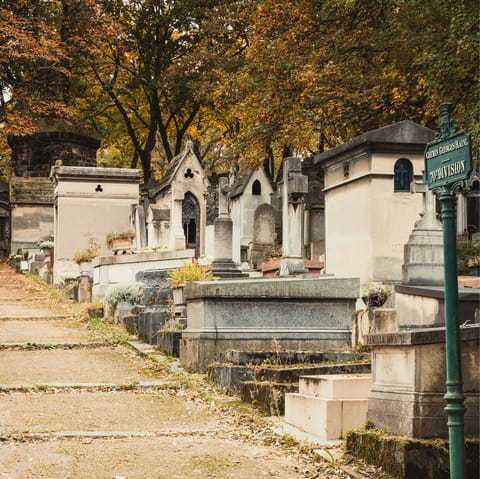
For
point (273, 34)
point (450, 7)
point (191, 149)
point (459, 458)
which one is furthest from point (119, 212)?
point (459, 458)

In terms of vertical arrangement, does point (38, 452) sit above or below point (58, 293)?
below

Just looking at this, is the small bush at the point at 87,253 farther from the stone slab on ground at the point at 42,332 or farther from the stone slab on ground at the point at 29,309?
the stone slab on ground at the point at 42,332

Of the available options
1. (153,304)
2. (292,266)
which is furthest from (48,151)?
(292,266)

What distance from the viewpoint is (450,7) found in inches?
600

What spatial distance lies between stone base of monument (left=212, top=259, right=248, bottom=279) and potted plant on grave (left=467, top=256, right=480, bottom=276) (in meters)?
4.15

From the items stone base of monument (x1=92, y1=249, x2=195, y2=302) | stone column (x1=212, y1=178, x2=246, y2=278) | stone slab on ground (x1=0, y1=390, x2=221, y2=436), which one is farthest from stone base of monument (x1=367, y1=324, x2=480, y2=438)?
stone base of monument (x1=92, y1=249, x2=195, y2=302)

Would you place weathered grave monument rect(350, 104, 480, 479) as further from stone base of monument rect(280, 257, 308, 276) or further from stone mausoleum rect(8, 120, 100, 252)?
stone mausoleum rect(8, 120, 100, 252)

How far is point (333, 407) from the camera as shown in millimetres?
6203

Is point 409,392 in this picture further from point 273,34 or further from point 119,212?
point 119,212

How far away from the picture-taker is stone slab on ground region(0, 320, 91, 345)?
1380cm

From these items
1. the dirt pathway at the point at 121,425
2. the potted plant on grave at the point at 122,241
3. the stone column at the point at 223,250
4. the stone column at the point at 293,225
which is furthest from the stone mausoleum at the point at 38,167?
the dirt pathway at the point at 121,425

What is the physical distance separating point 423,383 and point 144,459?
2.05 m

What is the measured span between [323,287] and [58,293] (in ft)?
47.0

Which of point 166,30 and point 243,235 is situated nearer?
point 243,235
